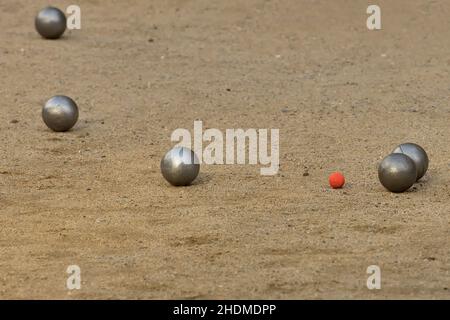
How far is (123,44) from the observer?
1330 centimetres

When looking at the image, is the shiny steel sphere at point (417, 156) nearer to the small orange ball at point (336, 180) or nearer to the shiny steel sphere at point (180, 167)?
the small orange ball at point (336, 180)

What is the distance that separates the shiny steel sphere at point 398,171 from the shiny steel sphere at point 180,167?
4.78 ft

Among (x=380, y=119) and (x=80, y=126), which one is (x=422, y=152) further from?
(x=80, y=126)

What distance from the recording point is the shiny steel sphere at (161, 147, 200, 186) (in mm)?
8375

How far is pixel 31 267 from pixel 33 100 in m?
4.68

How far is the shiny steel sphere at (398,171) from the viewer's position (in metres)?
8.09

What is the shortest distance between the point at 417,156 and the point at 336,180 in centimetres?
67

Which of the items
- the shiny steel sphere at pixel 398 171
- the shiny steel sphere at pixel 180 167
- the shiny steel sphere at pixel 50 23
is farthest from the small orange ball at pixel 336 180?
the shiny steel sphere at pixel 50 23

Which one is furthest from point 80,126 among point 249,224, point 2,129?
point 249,224

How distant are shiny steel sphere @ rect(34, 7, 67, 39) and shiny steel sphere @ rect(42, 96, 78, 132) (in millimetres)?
3088

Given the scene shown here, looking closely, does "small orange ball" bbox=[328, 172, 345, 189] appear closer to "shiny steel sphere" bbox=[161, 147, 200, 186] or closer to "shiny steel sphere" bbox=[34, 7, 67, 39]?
"shiny steel sphere" bbox=[161, 147, 200, 186]

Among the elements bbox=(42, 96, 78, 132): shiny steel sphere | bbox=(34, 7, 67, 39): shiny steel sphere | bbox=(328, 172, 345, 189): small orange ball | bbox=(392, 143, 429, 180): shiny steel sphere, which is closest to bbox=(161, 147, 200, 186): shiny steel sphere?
bbox=(328, 172, 345, 189): small orange ball

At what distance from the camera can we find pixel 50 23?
42.7 feet

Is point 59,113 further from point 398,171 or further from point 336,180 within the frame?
point 398,171
